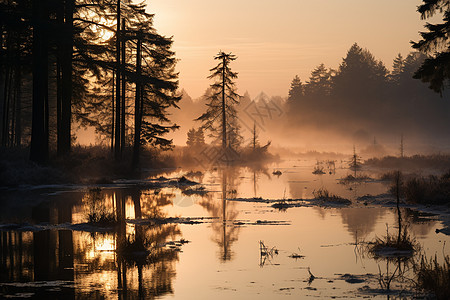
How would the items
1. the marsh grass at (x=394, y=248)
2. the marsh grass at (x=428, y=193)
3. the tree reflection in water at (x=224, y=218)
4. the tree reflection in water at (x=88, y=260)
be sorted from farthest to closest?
the marsh grass at (x=428, y=193) → the tree reflection in water at (x=224, y=218) → the marsh grass at (x=394, y=248) → the tree reflection in water at (x=88, y=260)

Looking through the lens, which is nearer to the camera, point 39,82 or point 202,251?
point 202,251

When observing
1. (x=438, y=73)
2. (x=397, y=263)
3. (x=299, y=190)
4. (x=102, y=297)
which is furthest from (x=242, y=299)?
(x=299, y=190)

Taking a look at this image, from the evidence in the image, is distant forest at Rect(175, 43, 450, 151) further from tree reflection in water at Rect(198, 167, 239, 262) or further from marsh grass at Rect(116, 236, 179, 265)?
marsh grass at Rect(116, 236, 179, 265)

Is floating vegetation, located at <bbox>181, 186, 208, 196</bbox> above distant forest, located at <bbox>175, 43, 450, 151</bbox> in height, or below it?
below

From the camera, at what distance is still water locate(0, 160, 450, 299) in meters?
9.28

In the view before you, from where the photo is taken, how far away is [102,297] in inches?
342

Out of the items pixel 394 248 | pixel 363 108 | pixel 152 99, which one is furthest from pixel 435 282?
pixel 363 108

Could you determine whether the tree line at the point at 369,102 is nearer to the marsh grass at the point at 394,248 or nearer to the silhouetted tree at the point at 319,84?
the silhouetted tree at the point at 319,84

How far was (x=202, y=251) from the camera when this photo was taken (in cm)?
1273

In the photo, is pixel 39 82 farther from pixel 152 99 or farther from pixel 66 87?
pixel 152 99

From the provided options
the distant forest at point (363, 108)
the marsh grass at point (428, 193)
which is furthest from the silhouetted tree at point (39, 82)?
the distant forest at point (363, 108)

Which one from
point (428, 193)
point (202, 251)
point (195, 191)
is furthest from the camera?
point (195, 191)

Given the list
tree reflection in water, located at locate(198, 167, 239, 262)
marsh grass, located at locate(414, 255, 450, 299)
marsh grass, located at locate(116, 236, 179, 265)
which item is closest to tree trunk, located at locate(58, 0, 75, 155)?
tree reflection in water, located at locate(198, 167, 239, 262)

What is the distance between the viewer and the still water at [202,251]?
9281 mm
